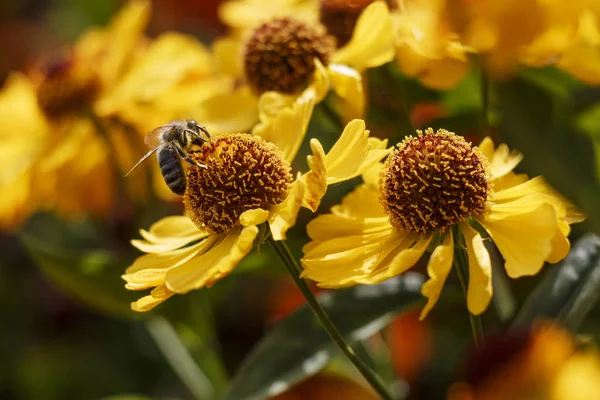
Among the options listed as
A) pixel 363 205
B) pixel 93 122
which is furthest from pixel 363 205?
pixel 93 122

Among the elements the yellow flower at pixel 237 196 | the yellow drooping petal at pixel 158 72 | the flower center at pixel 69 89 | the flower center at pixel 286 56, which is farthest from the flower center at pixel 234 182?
the flower center at pixel 69 89

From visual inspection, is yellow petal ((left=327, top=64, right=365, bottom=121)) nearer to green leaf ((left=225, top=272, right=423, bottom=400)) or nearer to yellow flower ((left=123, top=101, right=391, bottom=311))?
yellow flower ((left=123, top=101, right=391, bottom=311))

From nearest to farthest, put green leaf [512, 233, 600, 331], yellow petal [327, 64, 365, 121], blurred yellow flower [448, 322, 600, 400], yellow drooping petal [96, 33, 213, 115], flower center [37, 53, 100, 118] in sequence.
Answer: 1. blurred yellow flower [448, 322, 600, 400]
2. green leaf [512, 233, 600, 331]
3. yellow petal [327, 64, 365, 121]
4. yellow drooping petal [96, 33, 213, 115]
5. flower center [37, 53, 100, 118]

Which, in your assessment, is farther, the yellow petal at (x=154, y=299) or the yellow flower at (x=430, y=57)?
the yellow flower at (x=430, y=57)

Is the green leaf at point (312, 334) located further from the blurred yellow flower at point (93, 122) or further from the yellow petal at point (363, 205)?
the blurred yellow flower at point (93, 122)

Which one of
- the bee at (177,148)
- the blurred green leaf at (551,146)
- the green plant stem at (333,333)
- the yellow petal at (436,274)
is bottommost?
the green plant stem at (333,333)

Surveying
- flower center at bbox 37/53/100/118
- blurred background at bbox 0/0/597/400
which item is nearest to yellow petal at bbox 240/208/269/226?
blurred background at bbox 0/0/597/400
